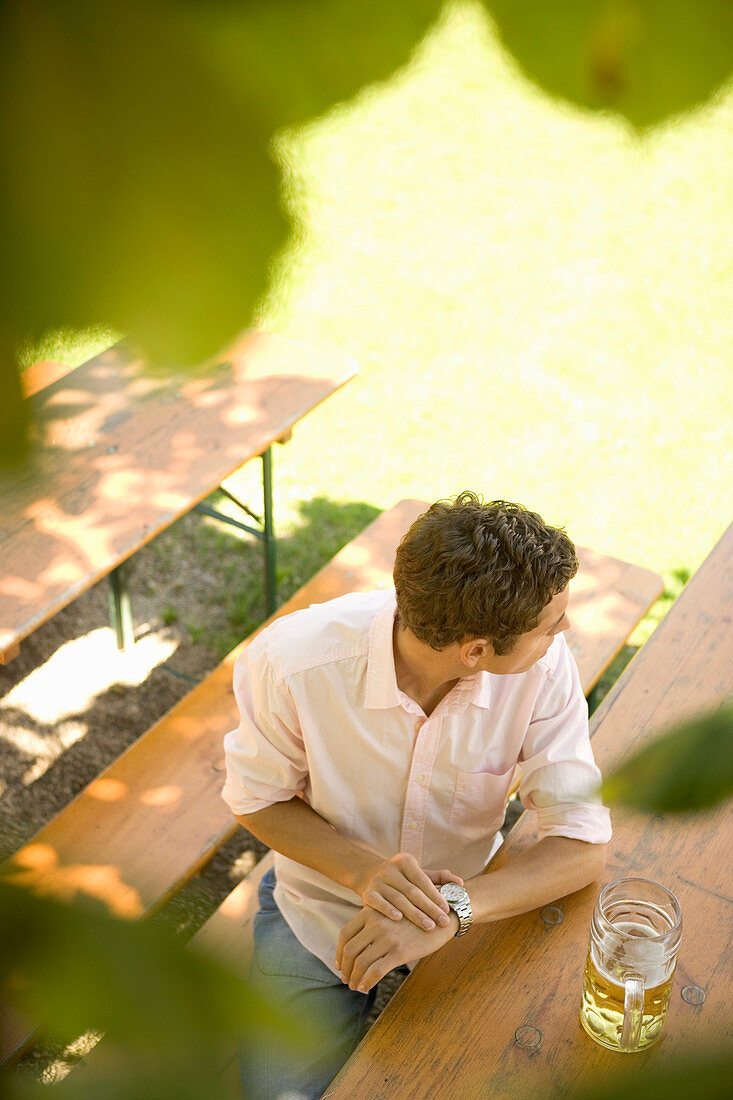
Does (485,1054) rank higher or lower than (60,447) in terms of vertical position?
lower

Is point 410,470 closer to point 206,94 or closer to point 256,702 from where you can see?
point 256,702

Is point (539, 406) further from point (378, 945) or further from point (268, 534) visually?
point (378, 945)

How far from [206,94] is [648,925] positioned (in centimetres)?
148

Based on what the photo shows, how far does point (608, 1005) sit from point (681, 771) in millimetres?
1087

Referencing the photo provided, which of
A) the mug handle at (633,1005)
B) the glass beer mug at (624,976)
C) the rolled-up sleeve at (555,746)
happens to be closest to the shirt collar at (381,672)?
the rolled-up sleeve at (555,746)

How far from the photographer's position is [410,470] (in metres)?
4.68

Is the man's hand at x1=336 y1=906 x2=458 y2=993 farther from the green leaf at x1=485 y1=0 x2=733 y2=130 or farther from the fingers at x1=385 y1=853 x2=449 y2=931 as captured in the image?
the green leaf at x1=485 y1=0 x2=733 y2=130

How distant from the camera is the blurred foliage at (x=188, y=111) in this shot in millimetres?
199

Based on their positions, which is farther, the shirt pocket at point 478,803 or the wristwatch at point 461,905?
the shirt pocket at point 478,803

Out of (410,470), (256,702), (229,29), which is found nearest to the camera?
(229,29)

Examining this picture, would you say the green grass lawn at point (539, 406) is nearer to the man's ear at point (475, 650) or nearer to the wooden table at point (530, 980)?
the man's ear at point (475, 650)

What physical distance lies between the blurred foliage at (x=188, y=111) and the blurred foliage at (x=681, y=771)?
25 centimetres

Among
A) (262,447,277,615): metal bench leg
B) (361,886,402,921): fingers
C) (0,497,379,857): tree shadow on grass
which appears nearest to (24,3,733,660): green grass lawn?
(0,497,379,857): tree shadow on grass

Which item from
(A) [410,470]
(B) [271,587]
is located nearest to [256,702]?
(B) [271,587]
